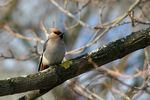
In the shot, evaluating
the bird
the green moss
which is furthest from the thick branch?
the bird

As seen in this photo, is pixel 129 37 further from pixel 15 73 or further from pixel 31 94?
pixel 15 73

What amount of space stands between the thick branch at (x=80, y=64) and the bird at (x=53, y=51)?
0.53 m

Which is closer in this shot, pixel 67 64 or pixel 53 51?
pixel 67 64

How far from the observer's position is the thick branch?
14.8 ft

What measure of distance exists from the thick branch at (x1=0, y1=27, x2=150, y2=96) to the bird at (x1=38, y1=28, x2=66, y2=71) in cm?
53

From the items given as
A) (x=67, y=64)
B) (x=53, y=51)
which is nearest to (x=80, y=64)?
(x=67, y=64)

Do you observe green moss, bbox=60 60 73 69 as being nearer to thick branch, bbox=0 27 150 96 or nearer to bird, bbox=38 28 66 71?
thick branch, bbox=0 27 150 96

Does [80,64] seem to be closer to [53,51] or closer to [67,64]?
[67,64]

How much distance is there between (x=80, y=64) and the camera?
14.9 feet

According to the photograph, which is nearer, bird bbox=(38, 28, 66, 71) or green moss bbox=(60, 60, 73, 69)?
green moss bbox=(60, 60, 73, 69)

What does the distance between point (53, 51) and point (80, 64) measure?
730 mm

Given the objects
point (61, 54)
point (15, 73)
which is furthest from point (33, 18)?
point (61, 54)

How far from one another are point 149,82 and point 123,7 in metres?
5.50

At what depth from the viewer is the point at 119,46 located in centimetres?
457
